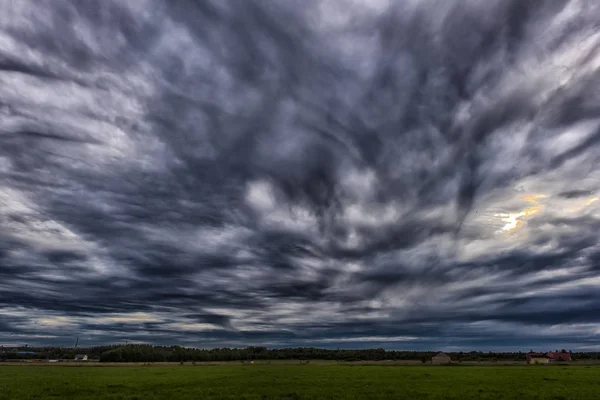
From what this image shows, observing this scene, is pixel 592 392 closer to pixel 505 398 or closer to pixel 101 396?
pixel 505 398

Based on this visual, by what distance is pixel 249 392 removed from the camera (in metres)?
43.7

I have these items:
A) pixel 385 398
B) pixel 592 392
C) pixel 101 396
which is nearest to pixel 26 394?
pixel 101 396

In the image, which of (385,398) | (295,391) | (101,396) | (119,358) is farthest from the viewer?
(119,358)

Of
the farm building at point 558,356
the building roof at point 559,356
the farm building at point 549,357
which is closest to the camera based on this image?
the farm building at point 549,357

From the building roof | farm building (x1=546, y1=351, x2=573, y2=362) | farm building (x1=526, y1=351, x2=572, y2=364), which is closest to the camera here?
farm building (x1=526, y1=351, x2=572, y2=364)

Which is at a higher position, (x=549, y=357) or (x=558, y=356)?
(x=558, y=356)

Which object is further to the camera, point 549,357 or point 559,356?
point 559,356

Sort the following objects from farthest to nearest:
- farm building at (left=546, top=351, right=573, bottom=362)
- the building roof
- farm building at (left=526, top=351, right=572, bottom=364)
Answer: the building roof
farm building at (left=546, top=351, right=573, bottom=362)
farm building at (left=526, top=351, right=572, bottom=364)

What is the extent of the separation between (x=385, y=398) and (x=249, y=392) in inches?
631

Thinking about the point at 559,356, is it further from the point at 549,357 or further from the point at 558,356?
A: the point at 549,357

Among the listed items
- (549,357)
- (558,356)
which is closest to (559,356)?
(558,356)

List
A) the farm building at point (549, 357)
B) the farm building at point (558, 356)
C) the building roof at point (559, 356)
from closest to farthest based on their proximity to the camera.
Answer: the farm building at point (549, 357), the farm building at point (558, 356), the building roof at point (559, 356)

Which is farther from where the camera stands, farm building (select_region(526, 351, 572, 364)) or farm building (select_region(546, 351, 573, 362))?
farm building (select_region(546, 351, 573, 362))

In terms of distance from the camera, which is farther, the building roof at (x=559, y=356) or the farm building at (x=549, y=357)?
the building roof at (x=559, y=356)
